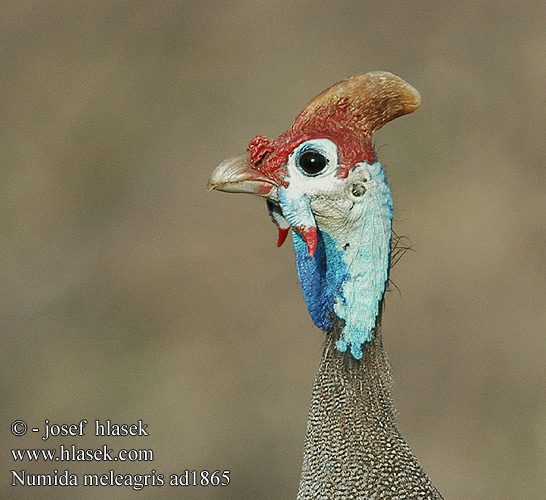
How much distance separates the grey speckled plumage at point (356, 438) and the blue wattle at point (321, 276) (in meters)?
0.07

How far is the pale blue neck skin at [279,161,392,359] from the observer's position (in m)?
2.88

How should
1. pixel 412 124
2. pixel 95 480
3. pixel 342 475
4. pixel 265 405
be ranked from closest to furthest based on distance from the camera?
1. pixel 342 475
2. pixel 95 480
3. pixel 265 405
4. pixel 412 124

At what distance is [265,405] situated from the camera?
267 inches

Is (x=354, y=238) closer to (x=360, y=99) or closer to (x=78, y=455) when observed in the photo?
(x=360, y=99)

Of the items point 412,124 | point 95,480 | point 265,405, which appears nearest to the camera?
point 95,480

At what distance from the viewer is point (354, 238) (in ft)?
9.52

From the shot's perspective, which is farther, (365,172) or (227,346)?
(227,346)

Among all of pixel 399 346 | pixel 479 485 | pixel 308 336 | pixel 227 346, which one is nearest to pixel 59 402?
pixel 227 346

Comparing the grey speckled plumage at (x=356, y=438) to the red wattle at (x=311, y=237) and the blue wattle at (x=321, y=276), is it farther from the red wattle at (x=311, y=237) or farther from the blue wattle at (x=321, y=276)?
the red wattle at (x=311, y=237)

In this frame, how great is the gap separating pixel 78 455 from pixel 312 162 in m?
4.12

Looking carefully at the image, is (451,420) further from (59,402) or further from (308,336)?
(59,402)

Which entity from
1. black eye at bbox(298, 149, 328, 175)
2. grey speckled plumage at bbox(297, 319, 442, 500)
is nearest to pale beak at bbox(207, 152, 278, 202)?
black eye at bbox(298, 149, 328, 175)

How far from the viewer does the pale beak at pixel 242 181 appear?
294 centimetres

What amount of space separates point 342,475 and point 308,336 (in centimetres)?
427
